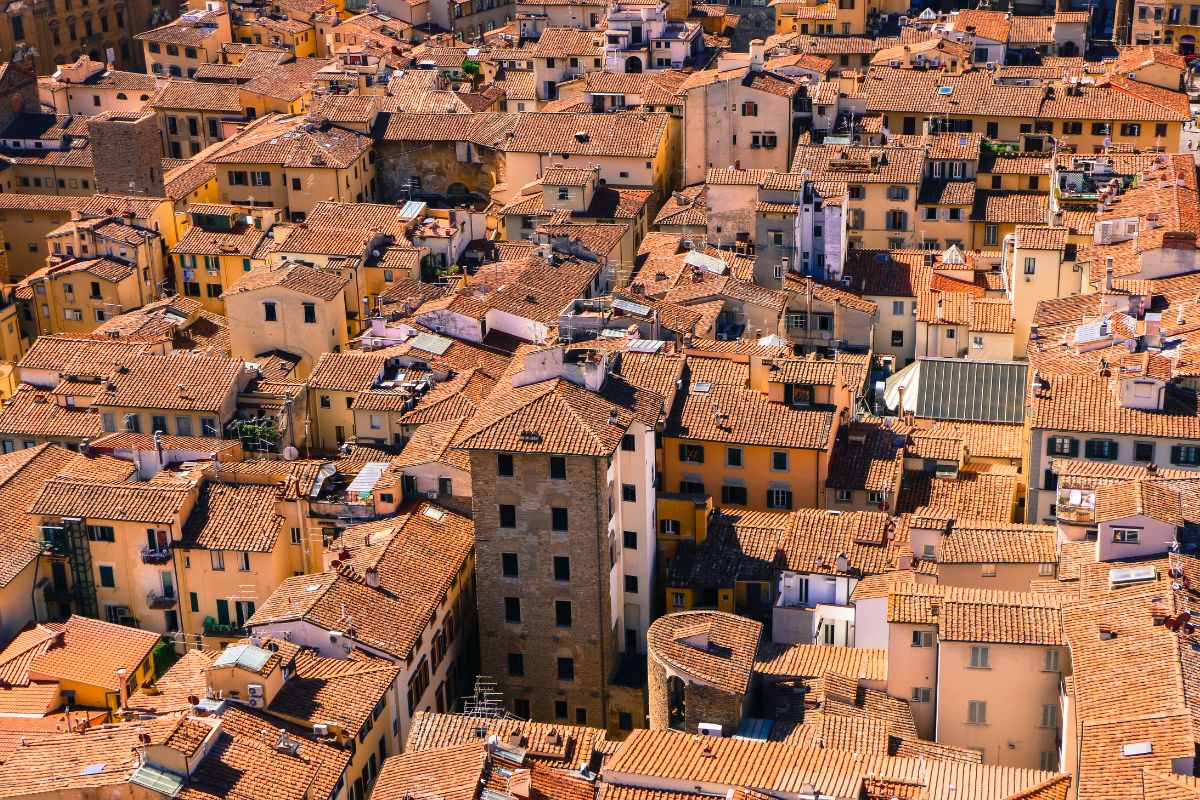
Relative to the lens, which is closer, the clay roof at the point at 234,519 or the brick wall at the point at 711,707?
the brick wall at the point at 711,707

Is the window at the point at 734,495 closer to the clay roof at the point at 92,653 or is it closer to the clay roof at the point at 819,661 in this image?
the clay roof at the point at 819,661

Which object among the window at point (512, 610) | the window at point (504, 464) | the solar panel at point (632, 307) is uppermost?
the window at point (504, 464)

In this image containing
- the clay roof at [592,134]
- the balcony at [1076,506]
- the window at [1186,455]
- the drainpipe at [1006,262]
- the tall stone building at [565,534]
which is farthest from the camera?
the clay roof at [592,134]

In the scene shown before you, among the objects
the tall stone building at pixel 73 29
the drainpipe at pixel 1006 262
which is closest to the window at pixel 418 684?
the drainpipe at pixel 1006 262

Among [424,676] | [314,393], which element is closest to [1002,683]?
[424,676]

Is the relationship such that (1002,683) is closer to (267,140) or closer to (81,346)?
(81,346)

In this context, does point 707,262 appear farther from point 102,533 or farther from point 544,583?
point 102,533

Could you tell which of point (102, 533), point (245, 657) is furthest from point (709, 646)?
→ point (102, 533)
